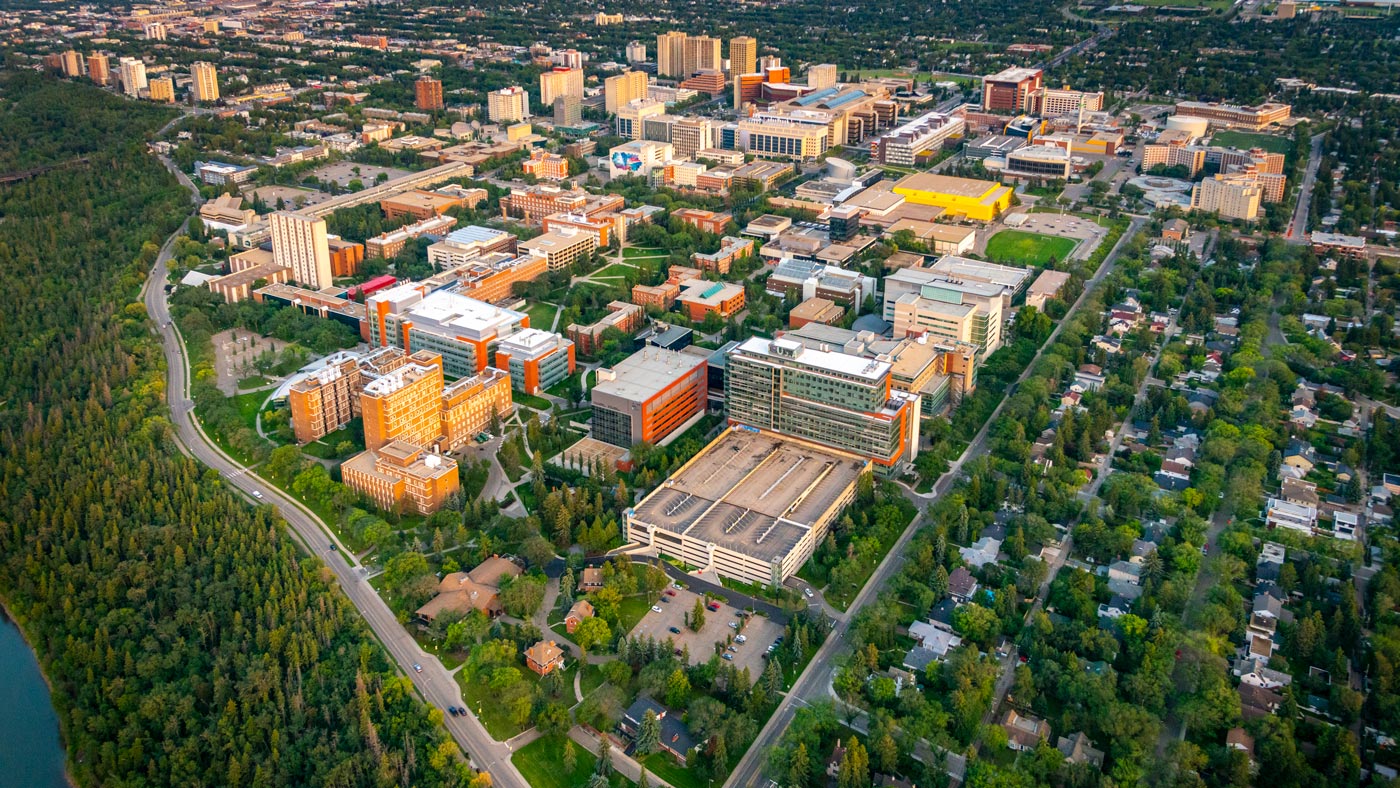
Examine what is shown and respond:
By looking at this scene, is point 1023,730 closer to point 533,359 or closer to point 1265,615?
point 1265,615

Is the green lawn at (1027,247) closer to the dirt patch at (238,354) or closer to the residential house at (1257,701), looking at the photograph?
the residential house at (1257,701)

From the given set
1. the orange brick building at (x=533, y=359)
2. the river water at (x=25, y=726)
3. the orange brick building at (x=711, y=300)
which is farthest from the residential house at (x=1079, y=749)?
the orange brick building at (x=711, y=300)

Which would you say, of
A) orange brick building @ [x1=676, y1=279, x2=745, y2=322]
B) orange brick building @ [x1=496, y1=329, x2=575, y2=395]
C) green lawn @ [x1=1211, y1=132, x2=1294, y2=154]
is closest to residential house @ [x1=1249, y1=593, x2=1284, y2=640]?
orange brick building @ [x1=496, y1=329, x2=575, y2=395]

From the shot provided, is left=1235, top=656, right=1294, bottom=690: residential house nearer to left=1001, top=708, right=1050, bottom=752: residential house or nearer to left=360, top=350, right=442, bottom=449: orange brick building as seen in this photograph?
left=1001, top=708, right=1050, bottom=752: residential house

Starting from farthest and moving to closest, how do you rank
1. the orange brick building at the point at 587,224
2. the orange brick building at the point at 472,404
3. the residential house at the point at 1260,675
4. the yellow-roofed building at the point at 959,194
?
the yellow-roofed building at the point at 959,194
the orange brick building at the point at 587,224
the orange brick building at the point at 472,404
the residential house at the point at 1260,675

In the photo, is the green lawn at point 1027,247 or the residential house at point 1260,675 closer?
the residential house at point 1260,675

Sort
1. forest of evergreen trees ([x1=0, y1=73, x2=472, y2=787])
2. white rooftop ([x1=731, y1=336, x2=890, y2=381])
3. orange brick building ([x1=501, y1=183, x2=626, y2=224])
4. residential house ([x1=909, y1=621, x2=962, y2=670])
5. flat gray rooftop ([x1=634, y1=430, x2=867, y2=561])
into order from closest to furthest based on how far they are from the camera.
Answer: forest of evergreen trees ([x1=0, y1=73, x2=472, y2=787]) → residential house ([x1=909, y1=621, x2=962, y2=670]) → flat gray rooftop ([x1=634, y1=430, x2=867, y2=561]) → white rooftop ([x1=731, y1=336, x2=890, y2=381]) → orange brick building ([x1=501, y1=183, x2=626, y2=224])
